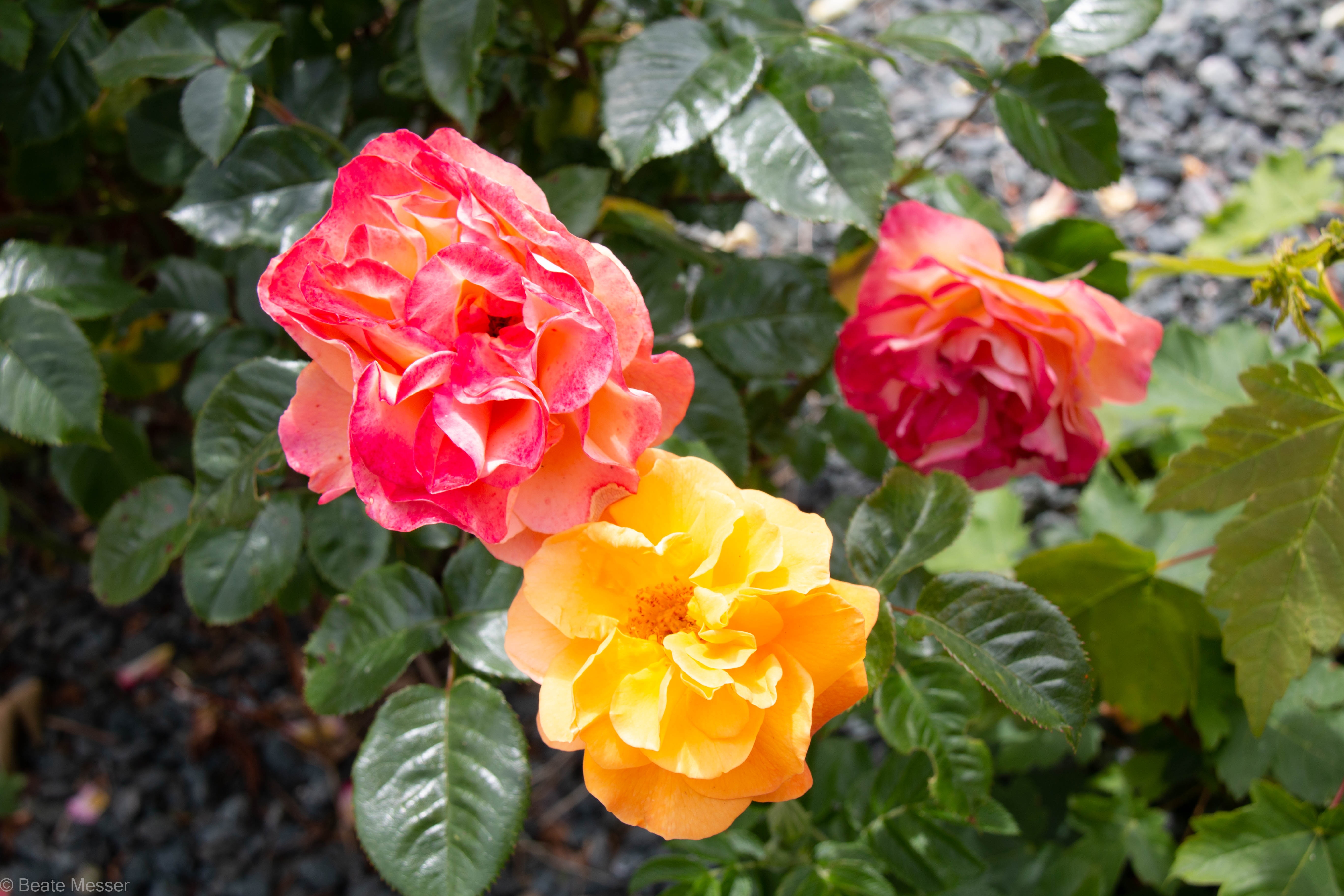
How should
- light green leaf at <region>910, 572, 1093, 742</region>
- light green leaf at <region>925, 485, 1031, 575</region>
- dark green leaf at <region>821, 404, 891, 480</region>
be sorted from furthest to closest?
light green leaf at <region>925, 485, 1031, 575</region>, dark green leaf at <region>821, 404, 891, 480</region>, light green leaf at <region>910, 572, 1093, 742</region>

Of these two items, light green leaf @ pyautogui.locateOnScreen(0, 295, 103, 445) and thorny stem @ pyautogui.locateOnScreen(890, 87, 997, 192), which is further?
thorny stem @ pyautogui.locateOnScreen(890, 87, 997, 192)

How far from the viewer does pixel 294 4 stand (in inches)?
43.3

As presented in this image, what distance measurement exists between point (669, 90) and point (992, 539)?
0.91m

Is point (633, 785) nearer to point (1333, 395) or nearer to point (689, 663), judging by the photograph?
point (689, 663)

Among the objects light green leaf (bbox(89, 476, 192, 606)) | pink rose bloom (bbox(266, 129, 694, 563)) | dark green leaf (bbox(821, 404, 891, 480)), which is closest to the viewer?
pink rose bloom (bbox(266, 129, 694, 563))

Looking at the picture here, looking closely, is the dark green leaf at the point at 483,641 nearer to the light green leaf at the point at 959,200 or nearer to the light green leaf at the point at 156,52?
the light green leaf at the point at 156,52

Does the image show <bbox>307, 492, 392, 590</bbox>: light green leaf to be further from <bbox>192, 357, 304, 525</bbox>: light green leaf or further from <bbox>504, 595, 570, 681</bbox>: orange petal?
<bbox>504, 595, 570, 681</bbox>: orange petal

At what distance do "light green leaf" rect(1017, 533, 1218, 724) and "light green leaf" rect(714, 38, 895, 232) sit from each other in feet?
1.68

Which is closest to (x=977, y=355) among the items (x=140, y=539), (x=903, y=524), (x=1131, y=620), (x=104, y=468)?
(x=903, y=524)

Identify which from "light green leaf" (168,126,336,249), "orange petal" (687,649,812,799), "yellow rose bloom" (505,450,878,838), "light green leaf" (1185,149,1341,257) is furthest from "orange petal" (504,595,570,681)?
"light green leaf" (1185,149,1341,257)

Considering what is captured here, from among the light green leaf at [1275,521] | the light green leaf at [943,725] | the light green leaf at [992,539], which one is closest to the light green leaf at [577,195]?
the light green leaf at [943,725]

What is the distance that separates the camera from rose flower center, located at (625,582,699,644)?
0.54 meters

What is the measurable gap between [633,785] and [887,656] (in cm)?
20

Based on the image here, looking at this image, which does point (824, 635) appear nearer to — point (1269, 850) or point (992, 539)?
point (1269, 850)
